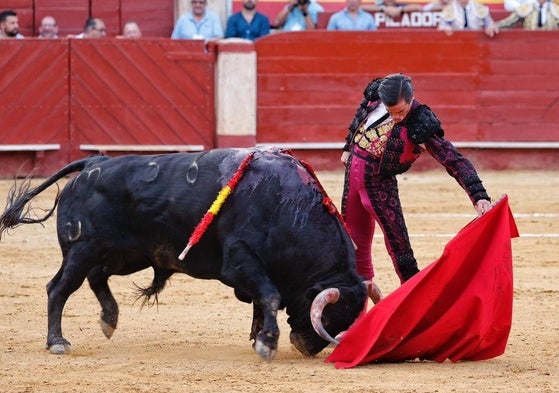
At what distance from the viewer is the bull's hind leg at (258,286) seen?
5.03 meters

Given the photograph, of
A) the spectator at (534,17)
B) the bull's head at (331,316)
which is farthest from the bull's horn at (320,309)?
the spectator at (534,17)

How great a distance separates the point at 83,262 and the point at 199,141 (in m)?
6.17

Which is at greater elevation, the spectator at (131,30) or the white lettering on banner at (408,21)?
the white lettering on banner at (408,21)

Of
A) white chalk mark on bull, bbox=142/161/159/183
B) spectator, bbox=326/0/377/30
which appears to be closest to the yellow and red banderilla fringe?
white chalk mark on bull, bbox=142/161/159/183

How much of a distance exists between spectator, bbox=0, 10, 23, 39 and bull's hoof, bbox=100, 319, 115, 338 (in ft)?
20.5

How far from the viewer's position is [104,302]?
5.66m

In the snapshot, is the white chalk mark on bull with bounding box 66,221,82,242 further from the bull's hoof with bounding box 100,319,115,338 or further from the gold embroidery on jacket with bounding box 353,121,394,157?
the gold embroidery on jacket with bounding box 353,121,394,157

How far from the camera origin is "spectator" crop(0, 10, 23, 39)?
11.4 metres

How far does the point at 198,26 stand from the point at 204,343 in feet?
21.5

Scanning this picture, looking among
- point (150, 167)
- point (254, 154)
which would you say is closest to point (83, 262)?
point (150, 167)

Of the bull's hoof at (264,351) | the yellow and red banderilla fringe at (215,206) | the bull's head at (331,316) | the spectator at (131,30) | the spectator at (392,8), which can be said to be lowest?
the bull's hoof at (264,351)

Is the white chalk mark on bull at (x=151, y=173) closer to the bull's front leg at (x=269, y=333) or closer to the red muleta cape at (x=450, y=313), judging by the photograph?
the bull's front leg at (x=269, y=333)

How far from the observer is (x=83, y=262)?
546cm

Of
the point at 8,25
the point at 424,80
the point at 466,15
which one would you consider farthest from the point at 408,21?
the point at 8,25
